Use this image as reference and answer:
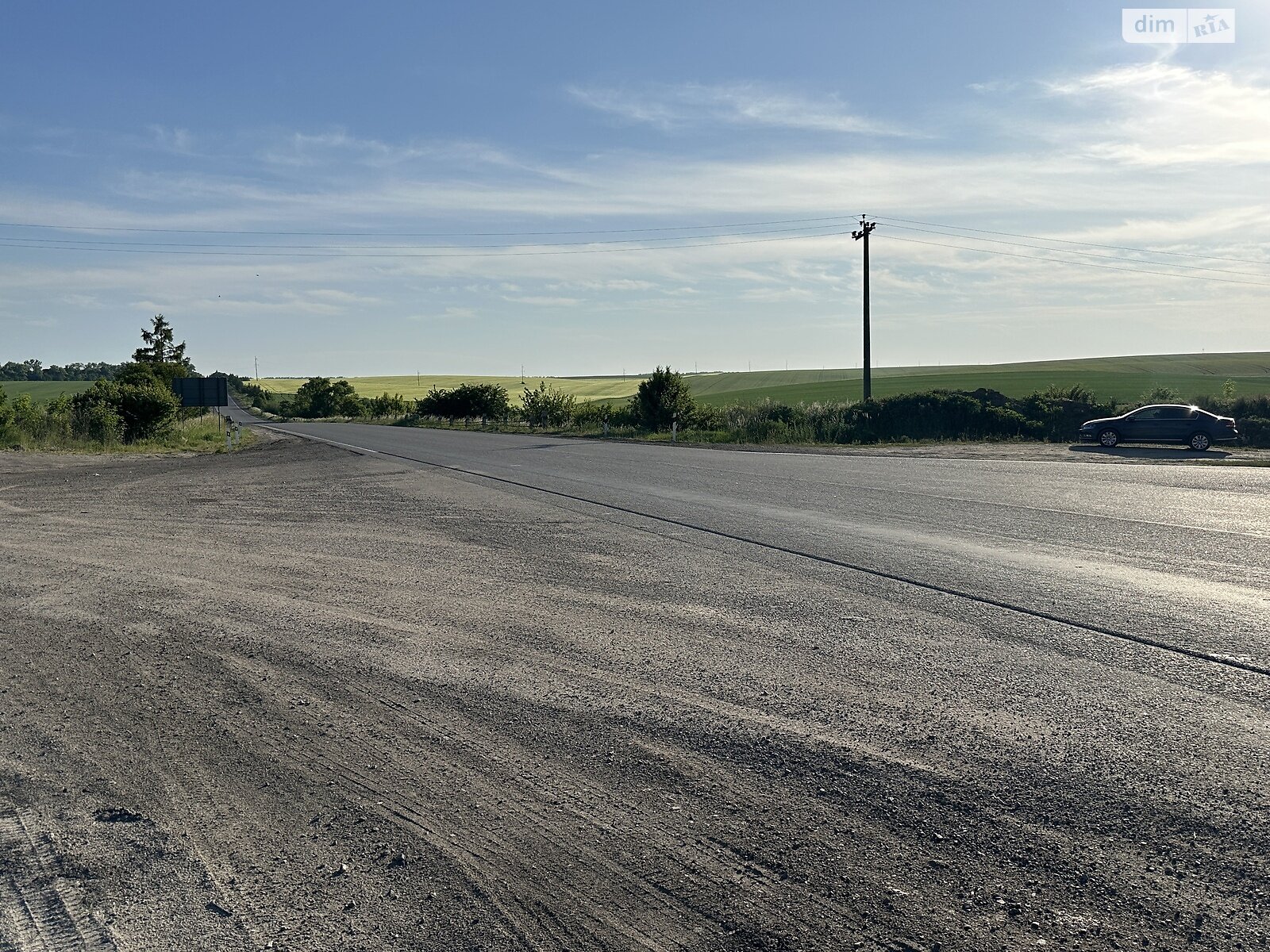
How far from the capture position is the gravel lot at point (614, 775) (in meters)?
3.38

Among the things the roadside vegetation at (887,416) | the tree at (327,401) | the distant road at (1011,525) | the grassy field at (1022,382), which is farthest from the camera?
the tree at (327,401)

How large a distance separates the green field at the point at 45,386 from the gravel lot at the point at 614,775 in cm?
11390

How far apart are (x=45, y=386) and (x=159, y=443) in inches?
4545

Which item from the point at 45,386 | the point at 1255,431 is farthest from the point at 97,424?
the point at 45,386

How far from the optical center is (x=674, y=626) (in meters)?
7.48

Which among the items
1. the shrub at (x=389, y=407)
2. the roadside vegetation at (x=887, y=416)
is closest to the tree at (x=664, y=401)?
the roadside vegetation at (x=887, y=416)

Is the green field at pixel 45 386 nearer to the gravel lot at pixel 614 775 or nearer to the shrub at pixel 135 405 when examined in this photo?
the shrub at pixel 135 405

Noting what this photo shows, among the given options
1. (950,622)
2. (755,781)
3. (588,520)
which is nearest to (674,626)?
(950,622)

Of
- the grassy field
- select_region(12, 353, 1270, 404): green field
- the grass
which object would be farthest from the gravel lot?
the grassy field

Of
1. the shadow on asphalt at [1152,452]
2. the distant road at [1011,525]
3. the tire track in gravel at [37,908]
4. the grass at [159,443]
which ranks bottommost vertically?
the tire track in gravel at [37,908]

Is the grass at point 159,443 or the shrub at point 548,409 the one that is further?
the shrub at point 548,409

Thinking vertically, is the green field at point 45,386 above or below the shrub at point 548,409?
above

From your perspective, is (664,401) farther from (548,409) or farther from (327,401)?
(327,401)

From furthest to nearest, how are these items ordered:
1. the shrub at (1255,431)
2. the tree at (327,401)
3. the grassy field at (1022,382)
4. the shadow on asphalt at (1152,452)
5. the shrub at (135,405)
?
the tree at (327,401)
the grassy field at (1022,382)
the shrub at (135,405)
the shrub at (1255,431)
the shadow on asphalt at (1152,452)
